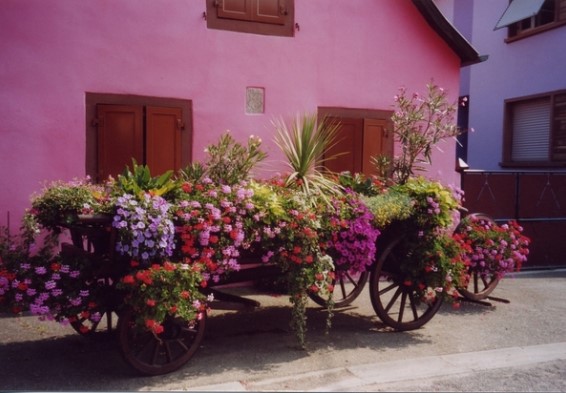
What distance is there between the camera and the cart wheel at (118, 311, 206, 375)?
432 cm

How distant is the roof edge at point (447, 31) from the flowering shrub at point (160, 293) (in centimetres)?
595

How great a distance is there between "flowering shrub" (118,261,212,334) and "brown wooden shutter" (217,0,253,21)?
170 inches

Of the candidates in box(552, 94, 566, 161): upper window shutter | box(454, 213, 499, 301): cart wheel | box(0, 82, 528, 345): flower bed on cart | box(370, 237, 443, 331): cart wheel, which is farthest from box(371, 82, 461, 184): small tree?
box(552, 94, 566, 161): upper window shutter

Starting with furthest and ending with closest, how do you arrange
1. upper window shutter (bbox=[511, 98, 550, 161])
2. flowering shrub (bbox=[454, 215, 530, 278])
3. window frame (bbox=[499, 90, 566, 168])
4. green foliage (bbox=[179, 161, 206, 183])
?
upper window shutter (bbox=[511, 98, 550, 161]) < window frame (bbox=[499, 90, 566, 168]) < flowering shrub (bbox=[454, 215, 530, 278]) < green foliage (bbox=[179, 161, 206, 183])

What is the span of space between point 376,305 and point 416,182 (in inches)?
51.3

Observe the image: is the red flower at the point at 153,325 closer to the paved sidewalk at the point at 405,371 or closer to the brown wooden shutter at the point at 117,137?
the paved sidewalk at the point at 405,371

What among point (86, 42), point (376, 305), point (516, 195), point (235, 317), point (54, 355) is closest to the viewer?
point (54, 355)

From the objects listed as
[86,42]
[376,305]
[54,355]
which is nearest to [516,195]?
[376,305]

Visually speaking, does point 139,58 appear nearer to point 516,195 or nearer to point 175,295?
point 175,295

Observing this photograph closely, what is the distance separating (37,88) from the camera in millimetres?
6598

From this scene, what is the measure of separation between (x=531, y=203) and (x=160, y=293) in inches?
306

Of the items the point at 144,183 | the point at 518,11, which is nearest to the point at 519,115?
the point at 518,11

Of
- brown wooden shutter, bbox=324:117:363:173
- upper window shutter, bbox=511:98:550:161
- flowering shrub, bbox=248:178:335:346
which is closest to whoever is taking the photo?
flowering shrub, bbox=248:178:335:346

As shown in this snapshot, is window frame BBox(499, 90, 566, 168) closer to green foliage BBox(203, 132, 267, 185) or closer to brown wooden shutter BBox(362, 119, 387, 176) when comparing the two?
brown wooden shutter BBox(362, 119, 387, 176)
